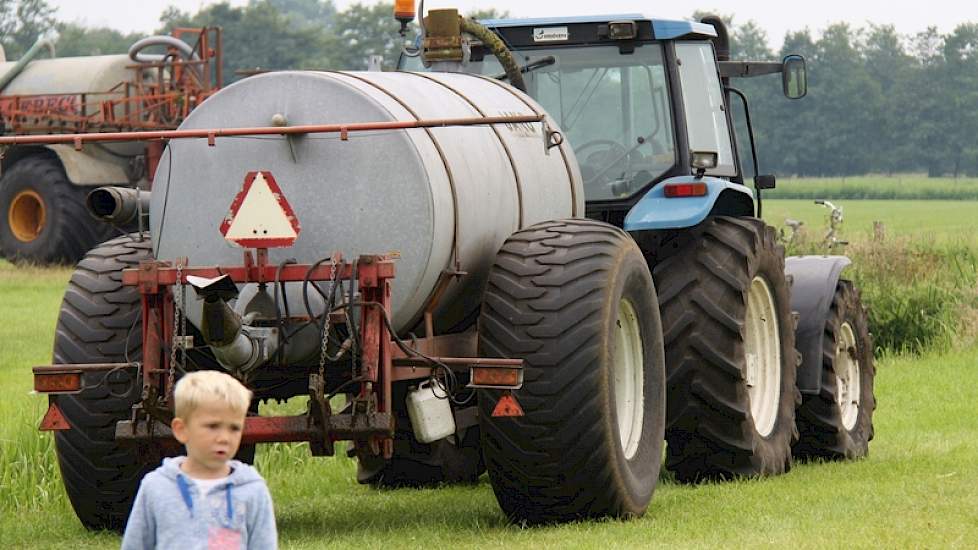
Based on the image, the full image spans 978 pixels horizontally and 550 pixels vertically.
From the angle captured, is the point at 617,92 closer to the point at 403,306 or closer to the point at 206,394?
the point at 403,306

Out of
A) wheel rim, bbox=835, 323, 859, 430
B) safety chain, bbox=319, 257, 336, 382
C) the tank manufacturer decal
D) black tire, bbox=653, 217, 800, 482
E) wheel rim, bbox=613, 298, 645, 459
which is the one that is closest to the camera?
safety chain, bbox=319, 257, 336, 382

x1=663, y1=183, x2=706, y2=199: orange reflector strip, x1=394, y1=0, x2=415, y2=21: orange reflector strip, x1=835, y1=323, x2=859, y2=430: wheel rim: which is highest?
x1=394, y1=0, x2=415, y2=21: orange reflector strip

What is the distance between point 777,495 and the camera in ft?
31.3

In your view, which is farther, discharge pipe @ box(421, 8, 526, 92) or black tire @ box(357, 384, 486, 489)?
black tire @ box(357, 384, 486, 489)

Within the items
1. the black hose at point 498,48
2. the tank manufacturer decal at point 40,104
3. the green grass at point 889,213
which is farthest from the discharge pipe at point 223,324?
the green grass at point 889,213

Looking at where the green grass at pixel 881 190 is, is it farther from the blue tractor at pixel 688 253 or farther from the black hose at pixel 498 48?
the black hose at pixel 498 48

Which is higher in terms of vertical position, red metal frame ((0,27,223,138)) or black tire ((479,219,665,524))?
red metal frame ((0,27,223,138))

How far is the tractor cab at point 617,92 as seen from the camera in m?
11.1

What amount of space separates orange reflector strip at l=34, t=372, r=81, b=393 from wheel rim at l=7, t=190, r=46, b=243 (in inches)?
858

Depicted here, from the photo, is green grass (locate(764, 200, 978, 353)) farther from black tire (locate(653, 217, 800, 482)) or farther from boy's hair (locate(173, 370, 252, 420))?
boy's hair (locate(173, 370, 252, 420))

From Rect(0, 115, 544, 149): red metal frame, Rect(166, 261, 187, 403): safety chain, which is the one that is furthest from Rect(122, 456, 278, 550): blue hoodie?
Rect(0, 115, 544, 149): red metal frame

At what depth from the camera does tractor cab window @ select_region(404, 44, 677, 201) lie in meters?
11.1

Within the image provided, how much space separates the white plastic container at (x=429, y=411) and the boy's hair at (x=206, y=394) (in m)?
3.33

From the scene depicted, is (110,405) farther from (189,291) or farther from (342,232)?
(342,232)
